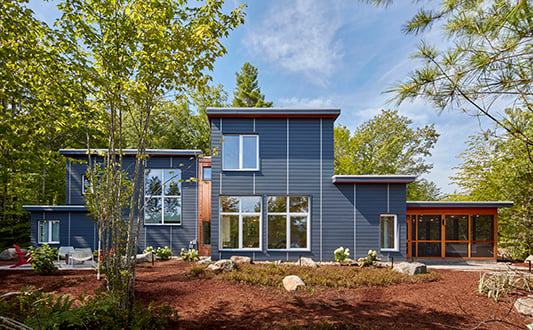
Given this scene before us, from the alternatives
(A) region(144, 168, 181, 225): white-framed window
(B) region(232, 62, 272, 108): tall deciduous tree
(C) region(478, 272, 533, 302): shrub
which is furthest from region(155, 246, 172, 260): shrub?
(B) region(232, 62, 272, 108): tall deciduous tree

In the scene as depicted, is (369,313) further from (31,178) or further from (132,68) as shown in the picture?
(31,178)

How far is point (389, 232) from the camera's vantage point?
32.2 ft

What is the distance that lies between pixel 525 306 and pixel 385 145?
53.1ft

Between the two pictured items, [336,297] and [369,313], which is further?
[336,297]

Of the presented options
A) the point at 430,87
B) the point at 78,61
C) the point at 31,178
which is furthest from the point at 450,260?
the point at 31,178

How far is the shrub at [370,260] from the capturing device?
864 centimetres

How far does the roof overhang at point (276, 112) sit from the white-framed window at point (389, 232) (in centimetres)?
474

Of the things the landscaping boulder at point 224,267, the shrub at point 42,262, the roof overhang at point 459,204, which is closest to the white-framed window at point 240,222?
the landscaping boulder at point 224,267

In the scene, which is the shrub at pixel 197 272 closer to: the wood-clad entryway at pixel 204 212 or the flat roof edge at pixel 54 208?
the wood-clad entryway at pixel 204 212

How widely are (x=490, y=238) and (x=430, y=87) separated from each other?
11625mm

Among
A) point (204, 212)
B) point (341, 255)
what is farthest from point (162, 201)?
point (341, 255)

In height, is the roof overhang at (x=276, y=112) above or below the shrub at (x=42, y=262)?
above

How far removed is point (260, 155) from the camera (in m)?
9.86

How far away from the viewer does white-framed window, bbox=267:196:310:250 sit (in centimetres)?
973
